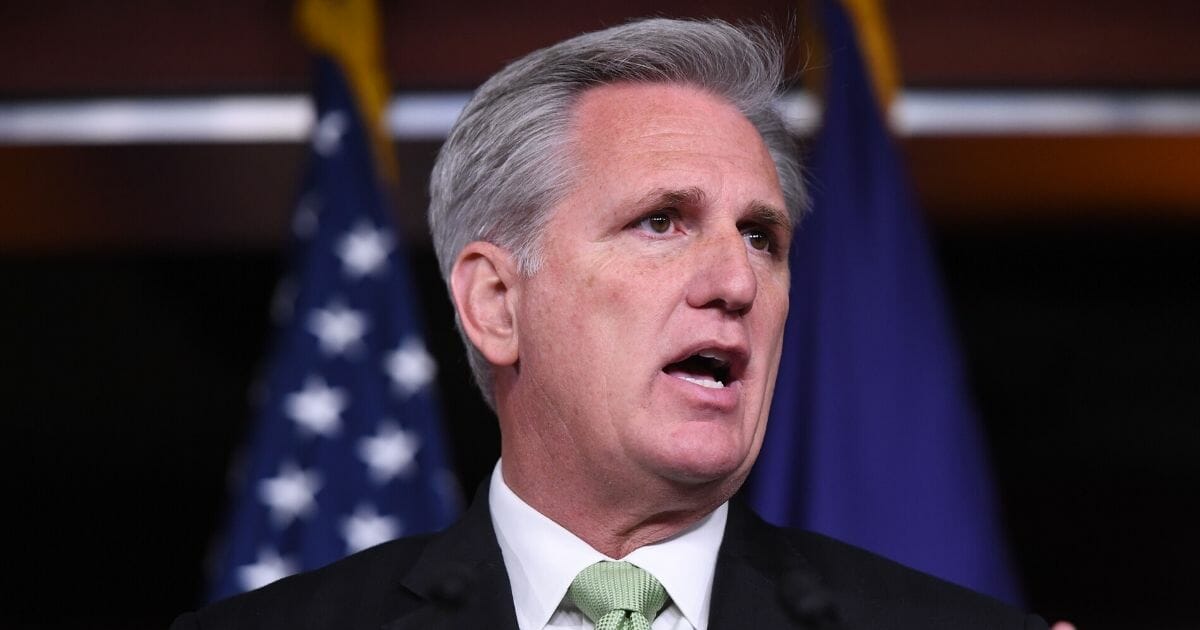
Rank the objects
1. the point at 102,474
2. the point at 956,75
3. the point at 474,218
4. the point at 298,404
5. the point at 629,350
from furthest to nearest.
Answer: the point at 102,474, the point at 956,75, the point at 298,404, the point at 474,218, the point at 629,350

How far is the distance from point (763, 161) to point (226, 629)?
91cm

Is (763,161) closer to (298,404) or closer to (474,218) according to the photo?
(474,218)

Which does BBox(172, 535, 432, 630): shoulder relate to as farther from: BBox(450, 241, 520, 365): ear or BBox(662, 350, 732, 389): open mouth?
BBox(662, 350, 732, 389): open mouth

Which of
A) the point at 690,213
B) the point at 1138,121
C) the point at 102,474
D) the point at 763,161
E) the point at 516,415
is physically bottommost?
the point at 102,474

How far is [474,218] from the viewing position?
1.90 m

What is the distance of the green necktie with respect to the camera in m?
1.63

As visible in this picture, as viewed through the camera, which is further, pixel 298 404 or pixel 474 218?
pixel 298 404

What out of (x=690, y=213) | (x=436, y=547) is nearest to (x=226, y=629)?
(x=436, y=547)

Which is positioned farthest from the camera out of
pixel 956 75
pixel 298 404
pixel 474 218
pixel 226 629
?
pixel 956 75

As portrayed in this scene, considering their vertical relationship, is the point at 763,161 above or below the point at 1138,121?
below

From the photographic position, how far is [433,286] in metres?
4.52

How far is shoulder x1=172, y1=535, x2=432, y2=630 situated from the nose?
21.0 inches

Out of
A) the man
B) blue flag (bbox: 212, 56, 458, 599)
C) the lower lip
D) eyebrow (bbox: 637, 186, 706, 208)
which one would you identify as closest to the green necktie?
the man

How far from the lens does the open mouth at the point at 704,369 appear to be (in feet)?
5.41
